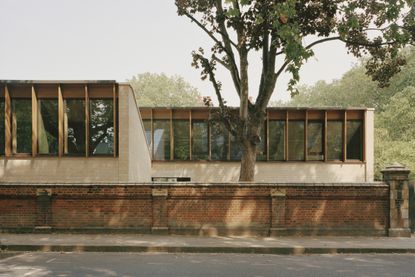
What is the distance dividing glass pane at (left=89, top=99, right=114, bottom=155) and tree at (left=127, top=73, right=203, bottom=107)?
264 ft

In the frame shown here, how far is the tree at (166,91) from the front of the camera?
96875 millimetres

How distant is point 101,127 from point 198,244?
6.22 metres

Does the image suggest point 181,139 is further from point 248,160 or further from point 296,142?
point 248,160

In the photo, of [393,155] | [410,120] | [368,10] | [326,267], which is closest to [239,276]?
[326,267]

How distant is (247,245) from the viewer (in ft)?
35.6

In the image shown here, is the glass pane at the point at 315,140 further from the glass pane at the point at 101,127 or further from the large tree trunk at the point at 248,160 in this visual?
the glass pane at the point at 101,127

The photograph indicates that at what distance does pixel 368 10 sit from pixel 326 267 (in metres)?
10.3

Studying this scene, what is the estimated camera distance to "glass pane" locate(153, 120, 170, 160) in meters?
21.8

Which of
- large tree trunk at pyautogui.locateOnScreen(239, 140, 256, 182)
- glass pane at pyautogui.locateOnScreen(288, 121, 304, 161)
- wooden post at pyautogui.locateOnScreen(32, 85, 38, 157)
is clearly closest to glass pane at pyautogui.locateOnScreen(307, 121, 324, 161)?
glass pane at pyautogui.locateOnScreen(288, 121, 304, 161)

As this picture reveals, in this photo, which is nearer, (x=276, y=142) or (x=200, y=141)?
(x=276, y=142)

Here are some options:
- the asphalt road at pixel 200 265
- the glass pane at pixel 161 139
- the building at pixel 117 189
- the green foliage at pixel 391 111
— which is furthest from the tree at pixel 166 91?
the asphalt road at pixel 200 265

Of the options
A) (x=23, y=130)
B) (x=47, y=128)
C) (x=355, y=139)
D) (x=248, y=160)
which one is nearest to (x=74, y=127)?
(x=47, y=128)

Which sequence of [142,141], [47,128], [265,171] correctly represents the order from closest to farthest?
[47,128]
[142,141]
[265,171]

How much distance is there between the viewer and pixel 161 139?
Answer: 21.9 m
